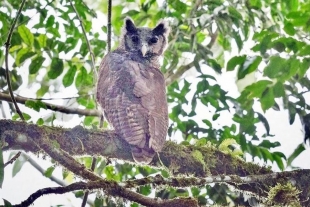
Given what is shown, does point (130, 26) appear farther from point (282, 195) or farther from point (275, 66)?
point (282, 195)

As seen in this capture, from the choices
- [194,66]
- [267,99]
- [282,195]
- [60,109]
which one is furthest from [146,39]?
[282,195]

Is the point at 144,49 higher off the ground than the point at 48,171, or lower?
higher

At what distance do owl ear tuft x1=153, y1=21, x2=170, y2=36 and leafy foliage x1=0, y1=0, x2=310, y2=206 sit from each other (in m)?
0.08

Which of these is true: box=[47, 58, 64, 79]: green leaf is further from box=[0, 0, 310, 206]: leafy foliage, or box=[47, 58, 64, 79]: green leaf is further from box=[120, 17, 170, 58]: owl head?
box=[120, 17, 170, 58]: owl head

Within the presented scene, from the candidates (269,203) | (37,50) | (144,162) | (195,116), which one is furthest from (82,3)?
(269,203)

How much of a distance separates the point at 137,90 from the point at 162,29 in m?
0.37

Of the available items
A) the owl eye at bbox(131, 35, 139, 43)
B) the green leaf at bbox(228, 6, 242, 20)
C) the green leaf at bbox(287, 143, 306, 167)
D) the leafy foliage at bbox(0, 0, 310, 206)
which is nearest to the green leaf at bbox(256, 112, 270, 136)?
the leafy foliage at bbox(0, 0, 310, 206)

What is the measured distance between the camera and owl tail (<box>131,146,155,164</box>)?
1.23 meters

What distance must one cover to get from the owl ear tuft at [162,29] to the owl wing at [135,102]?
16cm

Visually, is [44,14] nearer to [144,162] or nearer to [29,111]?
[29,111]

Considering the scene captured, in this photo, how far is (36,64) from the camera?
1680 mm

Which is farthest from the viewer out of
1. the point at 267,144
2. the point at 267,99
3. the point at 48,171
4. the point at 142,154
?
the point at 267,144

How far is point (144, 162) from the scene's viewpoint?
123cm

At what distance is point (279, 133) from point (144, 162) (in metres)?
0.61
